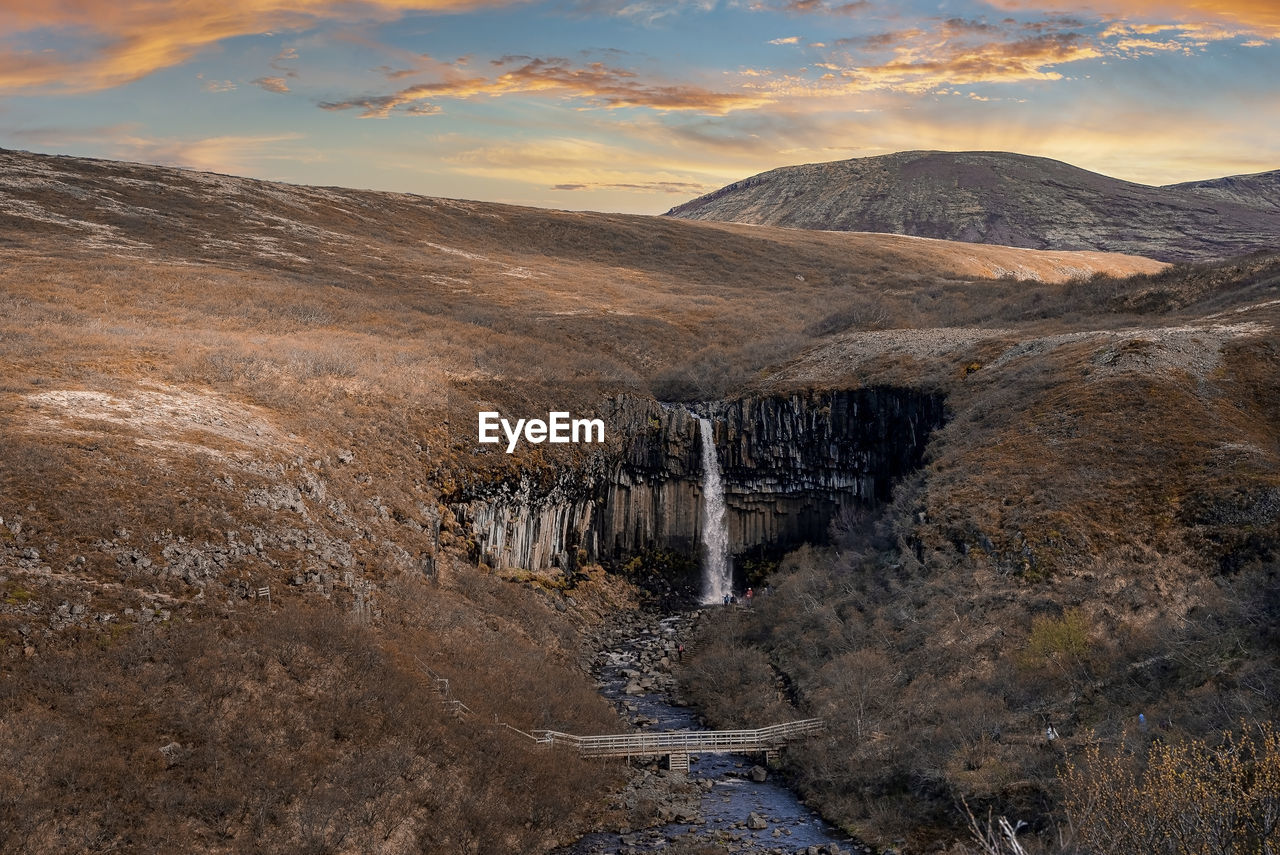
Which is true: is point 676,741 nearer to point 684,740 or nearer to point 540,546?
point 684,740

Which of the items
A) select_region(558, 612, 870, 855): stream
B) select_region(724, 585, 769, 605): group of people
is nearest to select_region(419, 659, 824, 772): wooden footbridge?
select_region(558, 612, 870, 855): stream

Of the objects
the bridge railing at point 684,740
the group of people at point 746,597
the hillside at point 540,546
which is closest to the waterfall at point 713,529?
the group of people at point 746,597

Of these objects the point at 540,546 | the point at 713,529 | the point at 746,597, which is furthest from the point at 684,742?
the point at 713,529

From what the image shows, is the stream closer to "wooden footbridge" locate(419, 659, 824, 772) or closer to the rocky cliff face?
"wooden footbridge" locate(419, 659, 824, 772)

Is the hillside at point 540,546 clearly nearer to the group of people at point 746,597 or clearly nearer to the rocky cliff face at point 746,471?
the rocky cliff face at point 746,471

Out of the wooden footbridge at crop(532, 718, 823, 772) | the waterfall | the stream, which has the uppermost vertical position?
the waterfall

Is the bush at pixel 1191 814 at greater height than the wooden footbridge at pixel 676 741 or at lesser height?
greater
